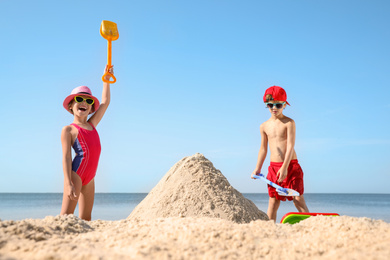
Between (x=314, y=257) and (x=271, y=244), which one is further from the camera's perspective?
(x=271, y=244)

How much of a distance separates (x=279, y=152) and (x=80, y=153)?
6.83 ft

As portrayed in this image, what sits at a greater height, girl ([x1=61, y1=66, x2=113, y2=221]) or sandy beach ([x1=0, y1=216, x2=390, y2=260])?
girl ([x1=61, y1=66, x2=113, y2=221])

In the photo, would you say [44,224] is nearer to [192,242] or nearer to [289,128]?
[192,242]

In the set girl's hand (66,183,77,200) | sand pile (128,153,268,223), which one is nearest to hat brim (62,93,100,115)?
girl's hand (66,183,77,200)

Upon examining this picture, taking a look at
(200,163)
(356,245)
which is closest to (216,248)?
(356,245)

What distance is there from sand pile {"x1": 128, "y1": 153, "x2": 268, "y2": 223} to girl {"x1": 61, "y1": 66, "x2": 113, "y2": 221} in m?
0.69

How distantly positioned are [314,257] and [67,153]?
233 cm

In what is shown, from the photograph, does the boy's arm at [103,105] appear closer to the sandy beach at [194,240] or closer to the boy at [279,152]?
the sandy beach at [194,240]

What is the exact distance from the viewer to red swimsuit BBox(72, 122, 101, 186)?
3.09 m

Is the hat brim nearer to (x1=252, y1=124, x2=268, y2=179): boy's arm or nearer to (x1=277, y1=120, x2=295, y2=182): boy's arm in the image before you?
(x1=252, y1=124, x2=268, y2=179): boy's arm

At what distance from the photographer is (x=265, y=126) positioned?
Answer: 12.3 ft

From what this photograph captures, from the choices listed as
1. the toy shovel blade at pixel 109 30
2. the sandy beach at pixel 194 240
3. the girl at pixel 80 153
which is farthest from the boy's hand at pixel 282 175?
the toy shovel blade at pixel 109 30

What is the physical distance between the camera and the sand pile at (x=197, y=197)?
153 inches

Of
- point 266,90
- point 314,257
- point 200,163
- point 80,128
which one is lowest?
point 314,257
